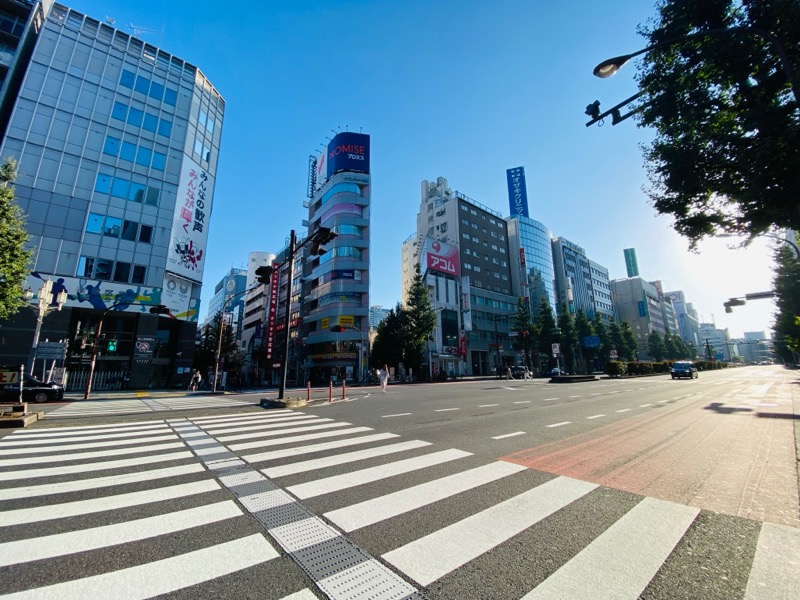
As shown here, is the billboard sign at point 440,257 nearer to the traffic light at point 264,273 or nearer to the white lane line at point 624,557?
the traffic light at point 264,273

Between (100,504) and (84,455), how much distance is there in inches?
115

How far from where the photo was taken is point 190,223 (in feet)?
112

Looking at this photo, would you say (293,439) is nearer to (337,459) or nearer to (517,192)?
(337,459)

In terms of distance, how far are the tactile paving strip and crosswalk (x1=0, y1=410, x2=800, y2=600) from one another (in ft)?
0.05

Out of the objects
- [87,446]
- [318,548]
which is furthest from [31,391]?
[318,548]

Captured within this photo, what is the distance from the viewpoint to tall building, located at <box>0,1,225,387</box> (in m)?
27.1

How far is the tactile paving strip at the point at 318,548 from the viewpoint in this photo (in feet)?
7.31

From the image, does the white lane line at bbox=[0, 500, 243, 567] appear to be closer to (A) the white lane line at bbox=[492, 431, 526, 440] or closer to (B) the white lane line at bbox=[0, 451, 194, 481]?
(B) the white lane line at bbox=[0, 451, 194, 481]

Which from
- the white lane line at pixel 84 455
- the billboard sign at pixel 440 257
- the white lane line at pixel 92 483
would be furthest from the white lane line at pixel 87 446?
the billboard sign at pixel 440 257

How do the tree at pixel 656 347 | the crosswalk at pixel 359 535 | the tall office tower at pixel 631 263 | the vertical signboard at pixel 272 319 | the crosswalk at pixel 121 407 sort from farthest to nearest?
1. the tall office tower at pixel 631 263
2. the tree at pixel 656 347
3. the vertical signboard at pixel 272 319
4. the crosswalk at pixel 121 407
5. the crosswalk at pixel 359 535

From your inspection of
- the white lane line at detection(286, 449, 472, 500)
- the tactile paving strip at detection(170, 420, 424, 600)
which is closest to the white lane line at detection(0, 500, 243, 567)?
the tactile paving strip at detection(170, 420, 424, 600)

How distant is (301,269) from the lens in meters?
60.8

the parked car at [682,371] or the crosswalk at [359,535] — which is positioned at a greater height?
the parked car at [682,371]

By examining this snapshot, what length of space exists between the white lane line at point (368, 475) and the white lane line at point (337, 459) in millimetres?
543
